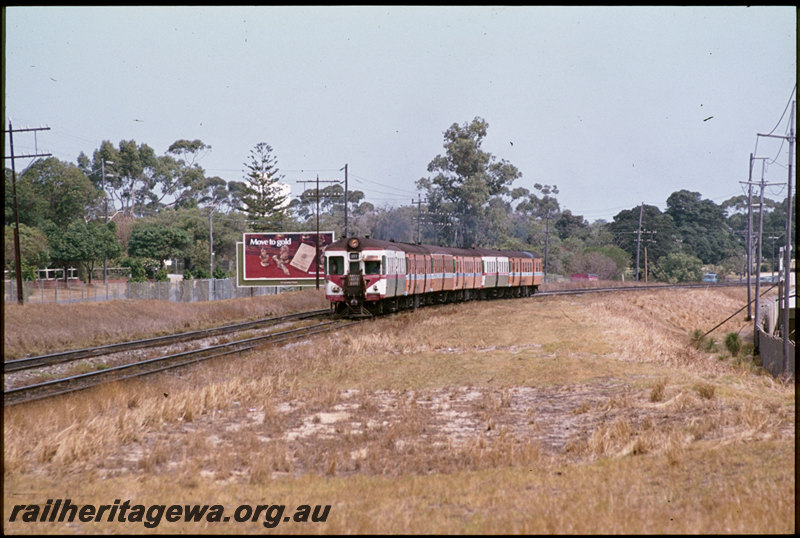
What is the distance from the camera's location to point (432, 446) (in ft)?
35.3

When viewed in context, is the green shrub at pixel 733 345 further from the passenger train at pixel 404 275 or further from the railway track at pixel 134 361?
the railway track at pixel 134 361

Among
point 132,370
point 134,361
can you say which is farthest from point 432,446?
point 134,361

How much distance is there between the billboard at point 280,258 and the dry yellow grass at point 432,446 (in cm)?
3573

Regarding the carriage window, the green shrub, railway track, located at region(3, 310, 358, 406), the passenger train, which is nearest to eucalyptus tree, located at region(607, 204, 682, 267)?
the passenger train

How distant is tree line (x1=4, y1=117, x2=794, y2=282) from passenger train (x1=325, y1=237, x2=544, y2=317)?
1455cm

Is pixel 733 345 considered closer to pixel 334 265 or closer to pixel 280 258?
pixel 334 265

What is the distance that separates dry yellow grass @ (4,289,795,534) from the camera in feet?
24.4

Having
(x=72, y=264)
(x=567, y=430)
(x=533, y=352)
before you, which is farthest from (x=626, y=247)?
(x=567, y=430)

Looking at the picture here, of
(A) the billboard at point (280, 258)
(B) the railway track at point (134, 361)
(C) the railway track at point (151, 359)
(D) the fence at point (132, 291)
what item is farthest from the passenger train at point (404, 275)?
(D) the fence at point (132, 291)

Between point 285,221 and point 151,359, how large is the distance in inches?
2904

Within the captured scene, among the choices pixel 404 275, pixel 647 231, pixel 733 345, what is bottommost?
pixel 733 345

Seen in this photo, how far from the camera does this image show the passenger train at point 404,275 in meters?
32.4

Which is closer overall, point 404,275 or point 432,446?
point 432,446

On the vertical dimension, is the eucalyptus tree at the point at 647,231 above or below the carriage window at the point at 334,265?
above
